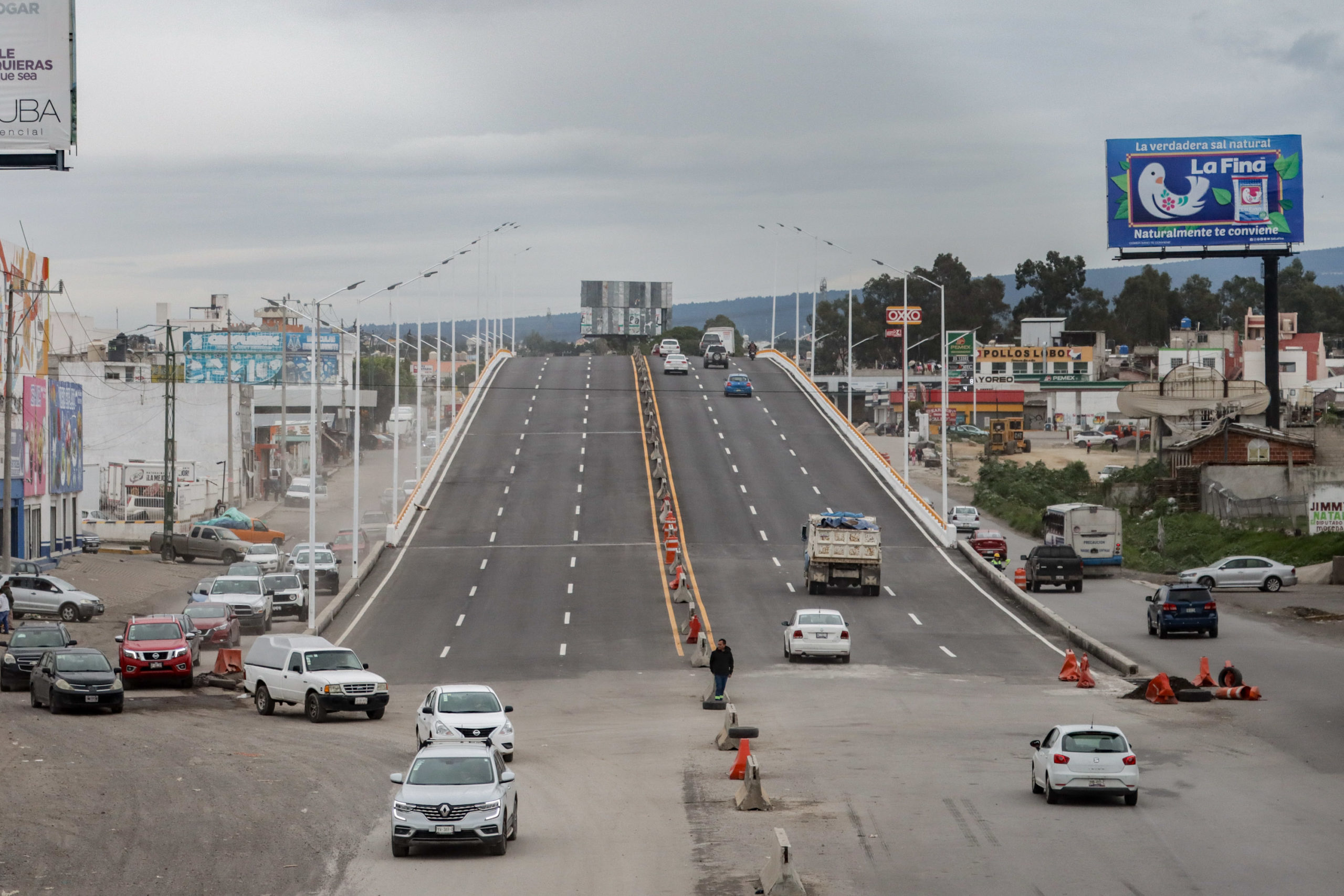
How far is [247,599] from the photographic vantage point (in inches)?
1833

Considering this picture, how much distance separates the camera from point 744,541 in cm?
6012

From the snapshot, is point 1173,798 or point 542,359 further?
point 542,359

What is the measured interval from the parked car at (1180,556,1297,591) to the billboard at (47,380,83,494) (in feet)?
158

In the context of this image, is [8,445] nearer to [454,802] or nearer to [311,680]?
[311,680]

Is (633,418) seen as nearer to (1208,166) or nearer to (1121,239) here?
(1121,239)

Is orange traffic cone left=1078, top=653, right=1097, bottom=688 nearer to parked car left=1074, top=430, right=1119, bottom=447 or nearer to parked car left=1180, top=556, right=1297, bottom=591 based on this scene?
parked car left=1180, top=556, right=1297, bottom=591

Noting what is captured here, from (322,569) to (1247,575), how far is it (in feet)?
109

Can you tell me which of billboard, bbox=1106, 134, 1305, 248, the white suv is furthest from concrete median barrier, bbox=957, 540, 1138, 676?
billboard, bbox=1106, 134, 1305, 248

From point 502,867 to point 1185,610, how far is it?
29.9m

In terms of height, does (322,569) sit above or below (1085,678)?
above

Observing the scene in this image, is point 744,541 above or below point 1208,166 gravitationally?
below

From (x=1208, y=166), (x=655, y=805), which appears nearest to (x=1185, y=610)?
(x=655, y=805)

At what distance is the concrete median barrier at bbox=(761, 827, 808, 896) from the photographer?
15.3m

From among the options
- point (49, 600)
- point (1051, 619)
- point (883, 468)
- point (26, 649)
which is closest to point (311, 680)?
point (26, 649)
